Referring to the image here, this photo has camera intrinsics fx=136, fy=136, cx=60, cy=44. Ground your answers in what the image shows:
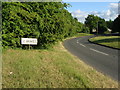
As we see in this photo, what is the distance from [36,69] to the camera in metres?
5.34

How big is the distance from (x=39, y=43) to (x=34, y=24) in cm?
151

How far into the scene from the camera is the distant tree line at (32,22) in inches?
304

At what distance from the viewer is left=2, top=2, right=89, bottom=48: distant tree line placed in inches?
304

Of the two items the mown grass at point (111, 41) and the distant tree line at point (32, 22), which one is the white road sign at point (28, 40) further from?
the mown grass at point (111, 41)

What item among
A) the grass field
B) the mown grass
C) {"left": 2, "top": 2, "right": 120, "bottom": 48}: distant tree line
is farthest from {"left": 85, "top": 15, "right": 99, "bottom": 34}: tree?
the grass field

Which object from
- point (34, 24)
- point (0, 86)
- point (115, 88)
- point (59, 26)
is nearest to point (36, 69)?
point (0, 86)

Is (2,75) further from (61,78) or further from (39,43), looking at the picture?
(39,43)

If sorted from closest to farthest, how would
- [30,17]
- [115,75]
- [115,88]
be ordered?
[115,88], [115,75], [30,17]

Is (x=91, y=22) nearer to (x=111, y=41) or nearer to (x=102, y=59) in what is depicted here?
Result: (x=111, y=41)

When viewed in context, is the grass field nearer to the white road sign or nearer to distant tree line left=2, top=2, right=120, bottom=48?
the white road sign

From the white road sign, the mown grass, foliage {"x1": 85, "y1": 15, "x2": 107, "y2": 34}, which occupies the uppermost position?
foliage {"x1": 85, "y1": 15, "x2": 107, "y2": 34}

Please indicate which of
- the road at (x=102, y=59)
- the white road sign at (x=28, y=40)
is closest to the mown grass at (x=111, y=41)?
the road at (x=102, y=59)

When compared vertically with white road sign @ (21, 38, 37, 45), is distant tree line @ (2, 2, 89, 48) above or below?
above

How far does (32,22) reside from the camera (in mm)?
8688
